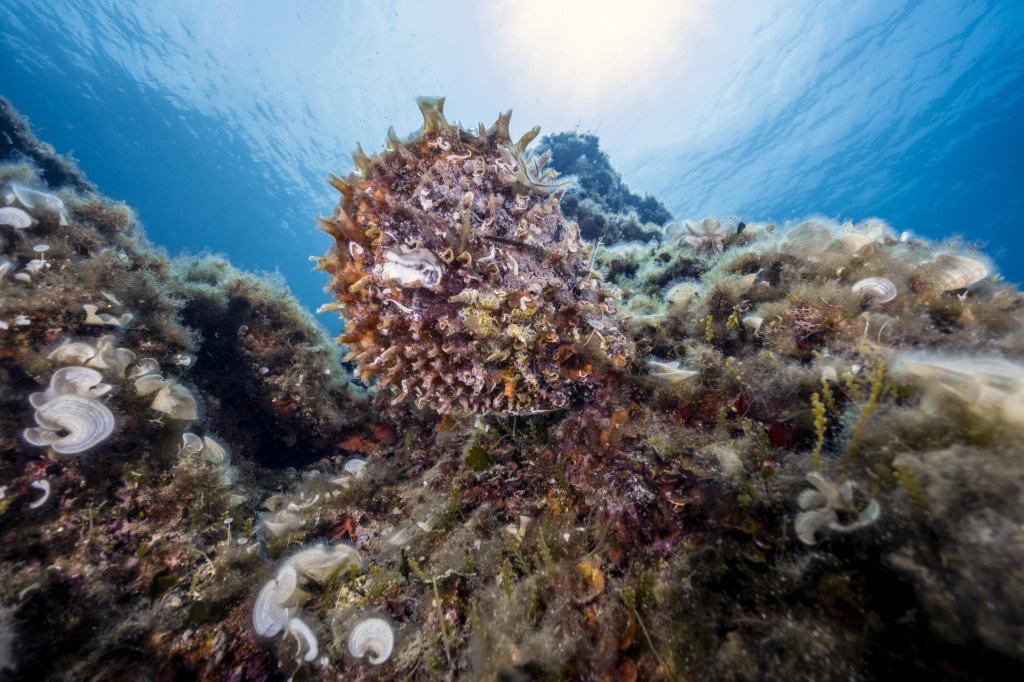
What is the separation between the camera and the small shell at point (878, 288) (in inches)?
106

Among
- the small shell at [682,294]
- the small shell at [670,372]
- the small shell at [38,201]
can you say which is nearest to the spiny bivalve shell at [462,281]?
the small shell at [670,372]

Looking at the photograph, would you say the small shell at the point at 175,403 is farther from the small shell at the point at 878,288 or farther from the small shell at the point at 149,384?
the small shell at the point at 878,288

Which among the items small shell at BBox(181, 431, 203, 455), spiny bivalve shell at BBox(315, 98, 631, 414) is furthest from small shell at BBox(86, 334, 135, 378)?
spiny bivalve shell at BBox(315, 98, 631, 414)

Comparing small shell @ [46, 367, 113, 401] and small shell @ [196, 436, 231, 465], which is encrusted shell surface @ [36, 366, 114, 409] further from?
small shell @ [196, 436, 231, 465]

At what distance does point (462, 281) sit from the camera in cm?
270

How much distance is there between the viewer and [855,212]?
166 feet

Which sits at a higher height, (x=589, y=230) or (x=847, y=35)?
(x=847, y=35)

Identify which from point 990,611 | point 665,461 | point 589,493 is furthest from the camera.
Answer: point 589,493

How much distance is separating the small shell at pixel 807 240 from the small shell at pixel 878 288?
0.73m

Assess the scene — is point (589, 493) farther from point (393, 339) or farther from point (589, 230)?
point (589, 230)

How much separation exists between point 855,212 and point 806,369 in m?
70.0

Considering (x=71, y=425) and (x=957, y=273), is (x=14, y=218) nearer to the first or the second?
(x=71, y=425)

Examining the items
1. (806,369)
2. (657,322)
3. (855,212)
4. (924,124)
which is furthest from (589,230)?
(855,212)

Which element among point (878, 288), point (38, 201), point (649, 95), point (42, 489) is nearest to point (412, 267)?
point (42, 489)
